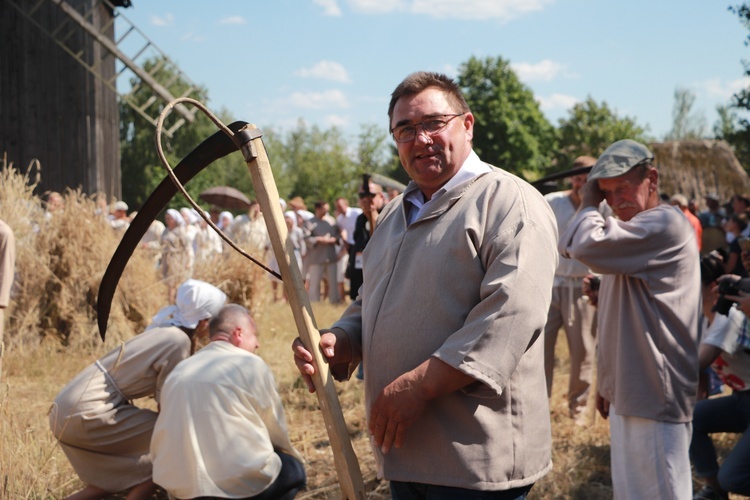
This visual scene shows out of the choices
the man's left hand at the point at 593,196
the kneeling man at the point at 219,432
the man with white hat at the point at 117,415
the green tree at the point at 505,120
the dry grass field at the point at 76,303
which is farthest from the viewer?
the green tree at the point at 505,120

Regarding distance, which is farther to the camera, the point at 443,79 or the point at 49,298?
the point at 49,298

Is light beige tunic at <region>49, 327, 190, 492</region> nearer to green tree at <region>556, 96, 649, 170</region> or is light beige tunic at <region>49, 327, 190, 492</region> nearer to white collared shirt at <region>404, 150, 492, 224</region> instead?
white collared shirt at <region>404, 150, 492, 224</region>

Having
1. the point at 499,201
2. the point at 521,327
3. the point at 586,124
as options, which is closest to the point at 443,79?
the point at 499,201

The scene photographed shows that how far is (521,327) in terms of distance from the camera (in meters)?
2.10

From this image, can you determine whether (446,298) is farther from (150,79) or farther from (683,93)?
(683,93)

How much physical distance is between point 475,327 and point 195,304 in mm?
3045

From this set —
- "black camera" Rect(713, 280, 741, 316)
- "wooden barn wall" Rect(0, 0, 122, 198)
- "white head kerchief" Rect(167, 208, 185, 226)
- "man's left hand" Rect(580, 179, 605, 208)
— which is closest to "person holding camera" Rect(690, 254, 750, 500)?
"black camera" Rect(713, 280, 741, 316)

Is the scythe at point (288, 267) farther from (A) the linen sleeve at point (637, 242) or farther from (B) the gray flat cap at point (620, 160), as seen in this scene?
(B) the gray flat cap at point (620, 160)

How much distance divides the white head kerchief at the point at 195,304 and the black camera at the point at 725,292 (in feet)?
9.24

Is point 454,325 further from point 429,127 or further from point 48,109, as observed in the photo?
point 48,109

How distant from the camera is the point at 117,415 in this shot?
15.1 feet

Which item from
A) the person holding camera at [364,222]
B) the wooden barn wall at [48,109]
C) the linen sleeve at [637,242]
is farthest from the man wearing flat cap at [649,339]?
the wooden barn wall at [48,109]

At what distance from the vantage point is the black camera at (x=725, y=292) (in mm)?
3854

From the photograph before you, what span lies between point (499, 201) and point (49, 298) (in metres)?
7.45
